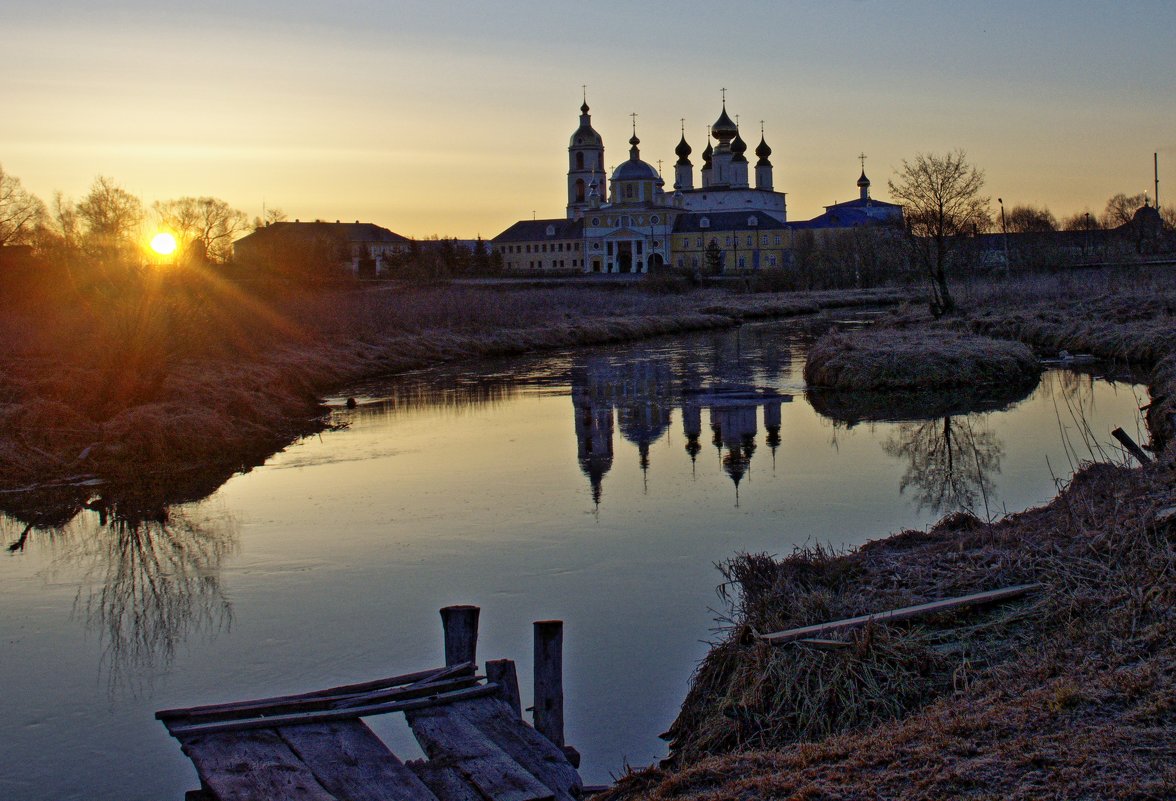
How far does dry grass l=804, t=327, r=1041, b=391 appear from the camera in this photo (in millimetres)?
20938

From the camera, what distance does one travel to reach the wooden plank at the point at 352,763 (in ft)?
16.3

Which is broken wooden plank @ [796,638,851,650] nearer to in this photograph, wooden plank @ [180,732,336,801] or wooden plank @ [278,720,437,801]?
wooden plank @ [278,720,437,801]

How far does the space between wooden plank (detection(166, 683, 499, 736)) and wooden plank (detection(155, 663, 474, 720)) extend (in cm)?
7

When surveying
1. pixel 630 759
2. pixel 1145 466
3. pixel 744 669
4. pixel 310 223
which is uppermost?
pixel 310 223

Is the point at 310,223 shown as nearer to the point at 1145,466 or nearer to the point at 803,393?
the point at 803,393

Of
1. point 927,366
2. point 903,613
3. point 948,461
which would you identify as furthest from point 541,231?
point 903,613

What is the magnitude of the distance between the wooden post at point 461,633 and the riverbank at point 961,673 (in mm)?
1194

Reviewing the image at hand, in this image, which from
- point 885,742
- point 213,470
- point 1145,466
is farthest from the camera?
point 213,470

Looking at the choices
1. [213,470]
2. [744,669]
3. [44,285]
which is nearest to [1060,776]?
[744,669]

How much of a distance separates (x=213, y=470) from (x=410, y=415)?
5.30 meters

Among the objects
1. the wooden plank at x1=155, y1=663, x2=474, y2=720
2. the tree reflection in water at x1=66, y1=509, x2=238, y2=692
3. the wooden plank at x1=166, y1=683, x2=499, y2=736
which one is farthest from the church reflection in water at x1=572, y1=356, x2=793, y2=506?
the wooden plank at x1=166, y1=683, x2=499, y2=736

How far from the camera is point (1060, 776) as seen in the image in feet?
13.5

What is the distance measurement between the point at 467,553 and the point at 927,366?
13422 millimetres

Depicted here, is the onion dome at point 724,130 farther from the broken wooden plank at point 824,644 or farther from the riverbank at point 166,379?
the broken wooden plank at point 824,644
